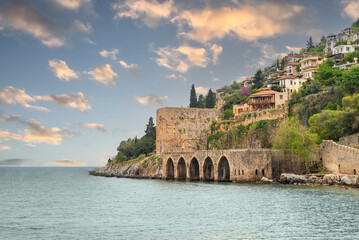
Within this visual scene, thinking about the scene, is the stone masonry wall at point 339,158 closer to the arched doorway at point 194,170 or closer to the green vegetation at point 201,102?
the arched doorway at point 194,170

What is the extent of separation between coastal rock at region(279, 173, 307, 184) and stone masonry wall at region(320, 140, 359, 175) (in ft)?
12.9

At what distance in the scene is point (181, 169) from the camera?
72875 mm

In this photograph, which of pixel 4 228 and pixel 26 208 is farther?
pixel 26 208

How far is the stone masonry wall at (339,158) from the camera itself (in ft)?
144

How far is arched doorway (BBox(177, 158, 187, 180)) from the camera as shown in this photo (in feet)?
237

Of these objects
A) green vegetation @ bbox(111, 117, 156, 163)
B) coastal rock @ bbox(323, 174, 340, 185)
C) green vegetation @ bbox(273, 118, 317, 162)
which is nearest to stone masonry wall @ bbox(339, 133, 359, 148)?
green vegetation @ bbox(273, 118, 317, 162)

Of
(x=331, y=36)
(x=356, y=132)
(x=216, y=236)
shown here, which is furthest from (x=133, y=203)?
(x=331, y=36)

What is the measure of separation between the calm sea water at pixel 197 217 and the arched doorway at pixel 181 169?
28881 mm

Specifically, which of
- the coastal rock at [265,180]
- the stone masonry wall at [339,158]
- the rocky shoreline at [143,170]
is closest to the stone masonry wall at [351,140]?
→ the stone masonry wall at [339,158]

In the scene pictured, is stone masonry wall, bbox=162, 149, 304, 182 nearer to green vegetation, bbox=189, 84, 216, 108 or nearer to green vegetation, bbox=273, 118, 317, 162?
→ green vegetation, bbox=273, 118, 317, 162

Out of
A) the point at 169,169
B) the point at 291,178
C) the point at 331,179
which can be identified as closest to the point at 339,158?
the point at 331,179

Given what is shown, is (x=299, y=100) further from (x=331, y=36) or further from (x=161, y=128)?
(x=331, y=36)

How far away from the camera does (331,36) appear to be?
163 meters

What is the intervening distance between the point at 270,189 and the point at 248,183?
9.54 m
